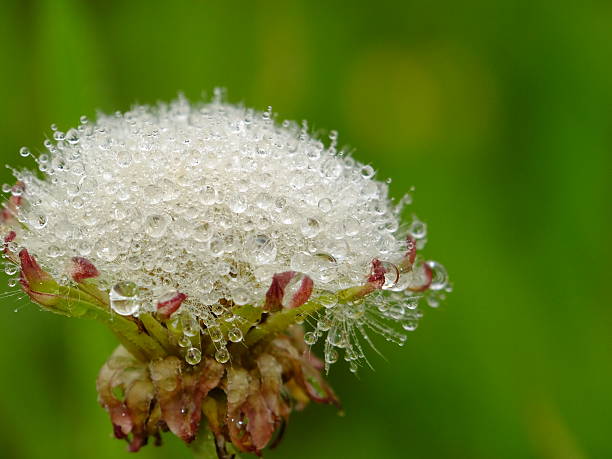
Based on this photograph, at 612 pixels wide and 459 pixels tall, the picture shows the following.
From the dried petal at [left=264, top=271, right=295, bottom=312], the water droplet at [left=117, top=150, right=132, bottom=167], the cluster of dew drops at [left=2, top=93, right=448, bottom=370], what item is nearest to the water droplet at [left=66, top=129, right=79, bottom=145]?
the cluster of dew drops at [left=2, top=93, right=448, bottom=370]

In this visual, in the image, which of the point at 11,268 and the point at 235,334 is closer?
the point at 235,334

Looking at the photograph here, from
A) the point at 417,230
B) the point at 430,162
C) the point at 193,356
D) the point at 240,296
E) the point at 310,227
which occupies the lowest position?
the point at 193,356

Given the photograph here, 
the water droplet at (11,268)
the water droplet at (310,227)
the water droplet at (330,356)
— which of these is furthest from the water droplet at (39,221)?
the water droplet at (330,356)

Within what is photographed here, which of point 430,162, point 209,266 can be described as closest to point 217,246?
point 209,266

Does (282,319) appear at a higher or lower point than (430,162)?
lower

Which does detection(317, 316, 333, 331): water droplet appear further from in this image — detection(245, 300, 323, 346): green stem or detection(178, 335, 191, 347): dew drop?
detection(178, 335, 191, 347): dew drop

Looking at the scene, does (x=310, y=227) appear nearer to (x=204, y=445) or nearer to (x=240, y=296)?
(x=240, y=296)
